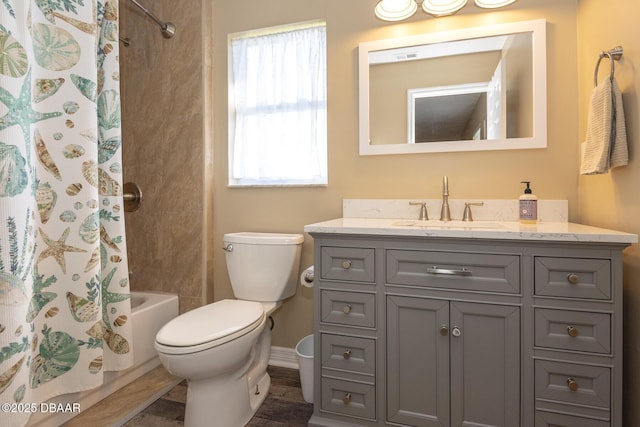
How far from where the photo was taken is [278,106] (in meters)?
2.04

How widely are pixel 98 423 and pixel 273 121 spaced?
1.75 m

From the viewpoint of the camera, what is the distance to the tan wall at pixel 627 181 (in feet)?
3.91

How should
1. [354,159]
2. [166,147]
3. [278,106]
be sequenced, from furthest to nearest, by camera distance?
[166,147]
[278,106]
[354,159]

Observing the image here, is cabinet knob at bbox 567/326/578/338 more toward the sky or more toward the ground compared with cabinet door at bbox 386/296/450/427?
more toward the sky

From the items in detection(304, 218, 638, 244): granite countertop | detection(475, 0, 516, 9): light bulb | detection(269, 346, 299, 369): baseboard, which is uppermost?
detection(475, 0, 516, 9): light bulb

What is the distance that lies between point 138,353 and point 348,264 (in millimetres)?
1305

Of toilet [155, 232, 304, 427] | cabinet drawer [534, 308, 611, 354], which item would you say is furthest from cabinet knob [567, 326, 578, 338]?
toilet [155, 232, 304, 427]

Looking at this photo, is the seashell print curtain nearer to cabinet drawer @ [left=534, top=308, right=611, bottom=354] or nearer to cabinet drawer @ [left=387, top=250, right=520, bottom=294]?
cabinet drawer @ [left=387, top=250, right=520, bottom=294]

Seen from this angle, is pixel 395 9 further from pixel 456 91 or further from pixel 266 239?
pixel 266 239

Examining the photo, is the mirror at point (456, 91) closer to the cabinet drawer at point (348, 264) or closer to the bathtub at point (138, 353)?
the cabinet drawer at point (348, 264)

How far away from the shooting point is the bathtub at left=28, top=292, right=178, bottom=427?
1431 millimetres

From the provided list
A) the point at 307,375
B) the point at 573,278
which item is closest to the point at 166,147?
the point at 307,375

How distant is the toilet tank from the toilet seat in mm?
165

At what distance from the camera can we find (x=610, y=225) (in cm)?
134
